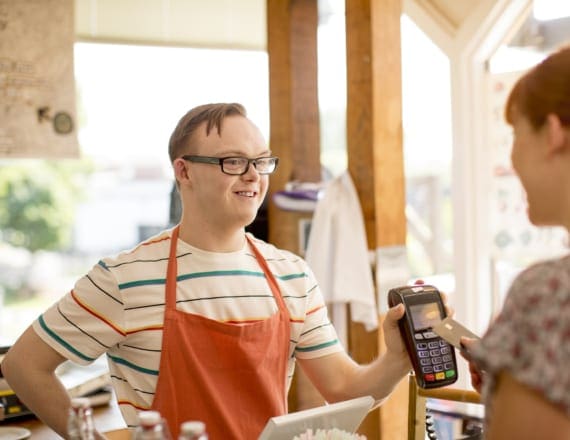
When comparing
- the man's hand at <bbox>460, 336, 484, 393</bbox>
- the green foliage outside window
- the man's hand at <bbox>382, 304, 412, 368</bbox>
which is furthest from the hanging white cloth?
the green foliage outside window

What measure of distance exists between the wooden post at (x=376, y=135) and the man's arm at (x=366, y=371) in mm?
1149

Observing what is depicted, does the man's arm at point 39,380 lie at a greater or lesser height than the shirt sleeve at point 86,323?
lesser

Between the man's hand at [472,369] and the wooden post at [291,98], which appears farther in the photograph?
the wooden post at [291,98]

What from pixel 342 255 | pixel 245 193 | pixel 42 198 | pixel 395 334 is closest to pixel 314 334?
pixel 395 334

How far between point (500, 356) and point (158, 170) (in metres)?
3.96

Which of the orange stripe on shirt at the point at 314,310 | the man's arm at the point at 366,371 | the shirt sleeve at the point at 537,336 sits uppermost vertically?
the shirt sleeve at the point at 537,336

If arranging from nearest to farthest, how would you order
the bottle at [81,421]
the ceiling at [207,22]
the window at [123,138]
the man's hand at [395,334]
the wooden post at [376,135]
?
the bottle at [81,421] → the man's hand at [395,334] → the wooden post at [376,135] → the ceiling at [207,22] → the window at [123,138]

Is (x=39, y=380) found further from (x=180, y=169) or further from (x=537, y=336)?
(x=537, y=336)

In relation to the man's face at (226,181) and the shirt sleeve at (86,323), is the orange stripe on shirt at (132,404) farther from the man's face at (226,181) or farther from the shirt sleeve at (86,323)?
the man's face at (226,181)

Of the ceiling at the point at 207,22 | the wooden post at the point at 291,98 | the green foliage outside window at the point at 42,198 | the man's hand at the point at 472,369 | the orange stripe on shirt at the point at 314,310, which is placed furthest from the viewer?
the green foliage outside window at the point at 42,198

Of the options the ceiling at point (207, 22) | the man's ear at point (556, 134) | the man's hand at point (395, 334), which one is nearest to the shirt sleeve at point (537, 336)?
the man's ear at point (556, 134)

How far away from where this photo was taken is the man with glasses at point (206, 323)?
1822 millimetres

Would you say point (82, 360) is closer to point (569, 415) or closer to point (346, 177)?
point (569, 415)

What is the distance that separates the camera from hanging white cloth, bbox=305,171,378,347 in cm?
313
